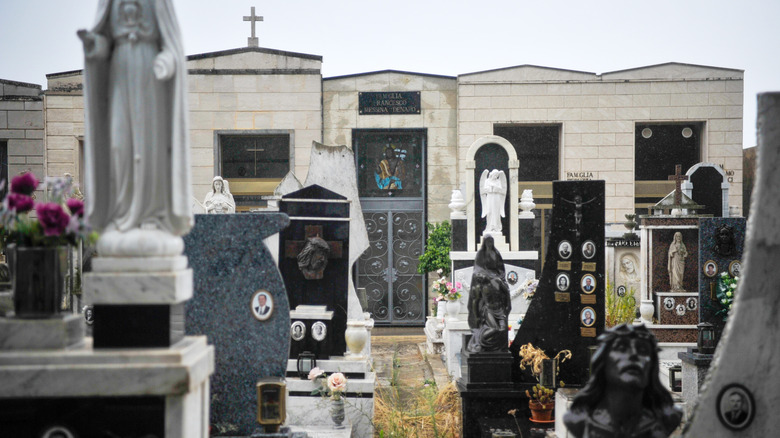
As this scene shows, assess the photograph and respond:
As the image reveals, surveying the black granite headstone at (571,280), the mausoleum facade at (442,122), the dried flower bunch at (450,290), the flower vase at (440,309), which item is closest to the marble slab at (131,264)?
the black granite headstone at (571,280)

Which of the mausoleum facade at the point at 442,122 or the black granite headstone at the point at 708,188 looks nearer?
the black granite headstone at the point at 708,188

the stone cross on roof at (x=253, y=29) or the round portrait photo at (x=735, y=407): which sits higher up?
the stone cross on roof at (x=253, y=29)

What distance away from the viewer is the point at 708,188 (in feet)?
42.9

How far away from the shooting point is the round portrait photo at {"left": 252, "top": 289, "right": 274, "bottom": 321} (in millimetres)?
5738

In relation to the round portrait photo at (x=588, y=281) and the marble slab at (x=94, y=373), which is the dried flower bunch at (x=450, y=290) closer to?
the round portrait photo at (x=588, y=281)

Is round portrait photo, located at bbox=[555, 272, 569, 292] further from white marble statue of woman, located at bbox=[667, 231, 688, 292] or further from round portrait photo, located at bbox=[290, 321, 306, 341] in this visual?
white marble statue of woman, located at bbox=[667, 231, 688, 292]

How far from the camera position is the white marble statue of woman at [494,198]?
1130 centimetres

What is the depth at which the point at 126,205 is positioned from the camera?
3.31 m

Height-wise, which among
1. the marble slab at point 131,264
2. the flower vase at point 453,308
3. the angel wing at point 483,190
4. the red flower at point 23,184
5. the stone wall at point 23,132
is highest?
the stone wall at point 23,132

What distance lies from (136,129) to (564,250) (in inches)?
209

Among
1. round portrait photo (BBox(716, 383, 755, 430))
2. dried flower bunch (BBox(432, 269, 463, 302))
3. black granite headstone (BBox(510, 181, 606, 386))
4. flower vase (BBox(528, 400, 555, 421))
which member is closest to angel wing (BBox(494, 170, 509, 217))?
dried flower bunch (BBox(432, 269, 463, 302))

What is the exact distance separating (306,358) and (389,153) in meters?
8.74

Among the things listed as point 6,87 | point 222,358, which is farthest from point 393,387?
point 6,87

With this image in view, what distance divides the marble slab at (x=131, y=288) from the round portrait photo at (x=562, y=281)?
511 cm
